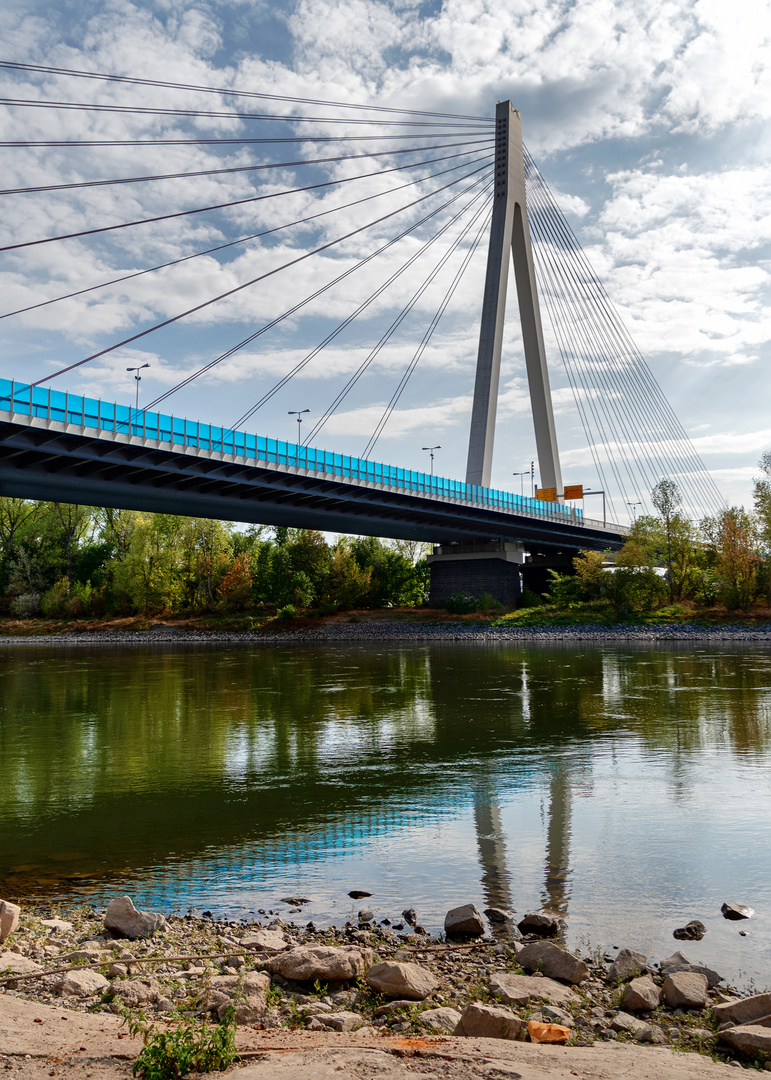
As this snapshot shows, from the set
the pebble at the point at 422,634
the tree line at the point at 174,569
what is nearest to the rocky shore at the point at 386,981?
the pebble at the point at 422,634

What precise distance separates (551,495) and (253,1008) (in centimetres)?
6204

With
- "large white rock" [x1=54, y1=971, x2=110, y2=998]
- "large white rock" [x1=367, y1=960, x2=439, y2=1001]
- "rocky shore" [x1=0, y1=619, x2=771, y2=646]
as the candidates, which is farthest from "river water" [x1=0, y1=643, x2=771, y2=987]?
"rocky shore" [x1=0, y1=619, x2=771, y2=646]

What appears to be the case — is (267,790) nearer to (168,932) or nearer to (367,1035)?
(168,932)

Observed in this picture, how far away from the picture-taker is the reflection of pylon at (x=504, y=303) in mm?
53312

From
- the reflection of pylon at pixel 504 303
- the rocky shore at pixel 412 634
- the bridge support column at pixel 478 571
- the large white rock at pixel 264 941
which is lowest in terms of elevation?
the rocky shore at pixel 412 634

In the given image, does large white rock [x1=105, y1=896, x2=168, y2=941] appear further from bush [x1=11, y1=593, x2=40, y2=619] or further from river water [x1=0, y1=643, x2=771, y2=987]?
bush [x1=11, y1=593, x2=40, y2=619]

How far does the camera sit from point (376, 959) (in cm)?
654

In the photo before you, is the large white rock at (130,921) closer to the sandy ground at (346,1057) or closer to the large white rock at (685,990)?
the sandy ground at (346,1057)

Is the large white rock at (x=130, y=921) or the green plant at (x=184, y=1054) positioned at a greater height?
the green plant at (x=184, y=1054)

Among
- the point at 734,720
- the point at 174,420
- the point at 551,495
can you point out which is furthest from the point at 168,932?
the point at 551,495

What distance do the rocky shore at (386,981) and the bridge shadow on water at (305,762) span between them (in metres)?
1.07

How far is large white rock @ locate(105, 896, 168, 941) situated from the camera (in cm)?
704

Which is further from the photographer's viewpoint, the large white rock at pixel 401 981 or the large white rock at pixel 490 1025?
the large white rock at pixel 401 981

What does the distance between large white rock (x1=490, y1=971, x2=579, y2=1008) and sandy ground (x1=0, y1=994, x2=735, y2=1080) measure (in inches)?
27.3
